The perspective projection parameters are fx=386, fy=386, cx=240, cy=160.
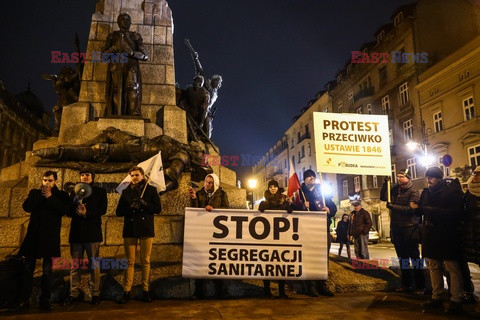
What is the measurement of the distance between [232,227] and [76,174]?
3.30m

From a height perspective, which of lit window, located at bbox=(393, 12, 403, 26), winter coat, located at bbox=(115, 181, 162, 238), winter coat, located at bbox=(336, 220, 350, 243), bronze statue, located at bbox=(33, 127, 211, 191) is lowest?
winter coat, located at bbox=(336, 220, 350, 243)

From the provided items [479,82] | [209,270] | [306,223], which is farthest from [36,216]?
[479,82]

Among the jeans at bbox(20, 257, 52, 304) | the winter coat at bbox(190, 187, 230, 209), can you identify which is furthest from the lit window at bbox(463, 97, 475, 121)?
the jeans at bbox(20, 257, 52, 304)

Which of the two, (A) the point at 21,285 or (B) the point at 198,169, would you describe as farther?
(B) the point at 198,169

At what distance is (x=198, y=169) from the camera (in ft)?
26.4

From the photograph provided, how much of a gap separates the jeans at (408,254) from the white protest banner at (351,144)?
3.46 ft

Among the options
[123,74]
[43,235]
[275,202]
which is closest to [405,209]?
[275,202]

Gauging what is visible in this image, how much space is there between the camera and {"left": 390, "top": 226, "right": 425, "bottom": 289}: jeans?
596cm

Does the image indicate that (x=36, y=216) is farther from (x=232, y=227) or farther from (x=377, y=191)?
(x=377, y=191)

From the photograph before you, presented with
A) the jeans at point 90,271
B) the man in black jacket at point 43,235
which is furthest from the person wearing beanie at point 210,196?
the man in black jacket at point 43,235

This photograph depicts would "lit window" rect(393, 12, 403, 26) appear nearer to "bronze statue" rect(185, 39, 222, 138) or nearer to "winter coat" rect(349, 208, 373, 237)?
"bronze statue" rect(185, 39, 222, 138)

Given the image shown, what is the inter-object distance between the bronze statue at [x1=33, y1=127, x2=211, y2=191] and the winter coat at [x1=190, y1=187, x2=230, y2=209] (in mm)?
1197

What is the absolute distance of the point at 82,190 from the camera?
16.3 ft

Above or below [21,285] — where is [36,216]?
above
